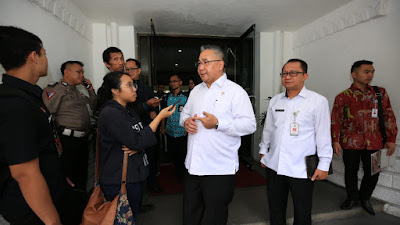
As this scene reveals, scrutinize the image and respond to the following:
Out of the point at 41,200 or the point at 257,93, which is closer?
the point at 41,200

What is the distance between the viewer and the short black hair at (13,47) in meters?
0.97

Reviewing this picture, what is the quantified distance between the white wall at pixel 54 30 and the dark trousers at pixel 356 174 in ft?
12.4

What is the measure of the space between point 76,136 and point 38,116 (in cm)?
158

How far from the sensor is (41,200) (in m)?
0.90

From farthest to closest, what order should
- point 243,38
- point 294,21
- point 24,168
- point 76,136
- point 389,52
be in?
point 243,38 → point 294,21 → point 389,52 → point 76,136 → point 24,168

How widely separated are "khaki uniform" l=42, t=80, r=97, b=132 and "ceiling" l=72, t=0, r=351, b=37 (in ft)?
5.10

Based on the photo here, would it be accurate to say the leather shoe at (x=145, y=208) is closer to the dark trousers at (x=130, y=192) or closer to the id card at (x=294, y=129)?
the dark trousers at (x=130, y=192)

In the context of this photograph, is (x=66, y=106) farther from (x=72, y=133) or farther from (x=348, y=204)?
(x=348, y=204)

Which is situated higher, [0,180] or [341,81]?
[341,81]

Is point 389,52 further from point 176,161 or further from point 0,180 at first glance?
point 0,180

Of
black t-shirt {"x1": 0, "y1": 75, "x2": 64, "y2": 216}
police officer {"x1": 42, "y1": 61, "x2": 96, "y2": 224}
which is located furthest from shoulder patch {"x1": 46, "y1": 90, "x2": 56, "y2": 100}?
black t-shirt {"x1": 0, "y1": 75, "x2": 64, "y2": 216}

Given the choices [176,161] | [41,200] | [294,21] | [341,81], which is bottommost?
[176,161]

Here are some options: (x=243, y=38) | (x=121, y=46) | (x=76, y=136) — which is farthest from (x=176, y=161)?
(x=243, y=38)

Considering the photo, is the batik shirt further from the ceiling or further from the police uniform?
the police uniform
